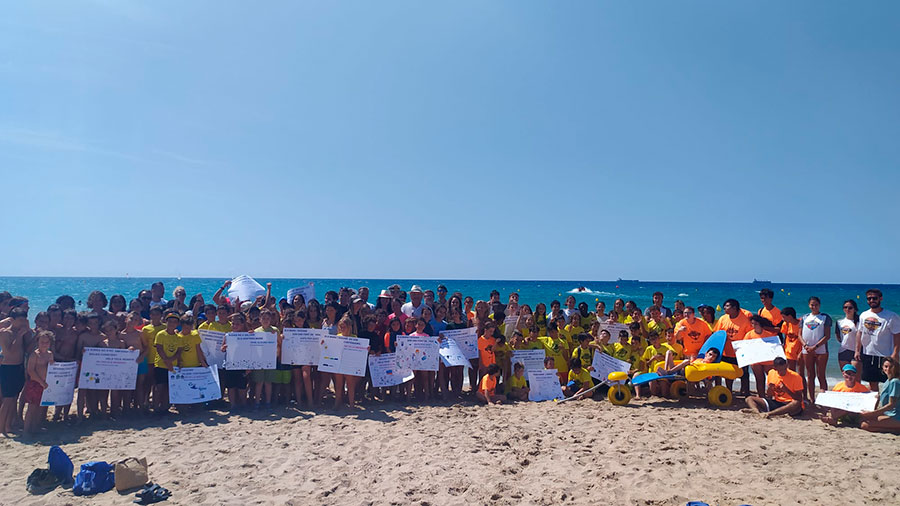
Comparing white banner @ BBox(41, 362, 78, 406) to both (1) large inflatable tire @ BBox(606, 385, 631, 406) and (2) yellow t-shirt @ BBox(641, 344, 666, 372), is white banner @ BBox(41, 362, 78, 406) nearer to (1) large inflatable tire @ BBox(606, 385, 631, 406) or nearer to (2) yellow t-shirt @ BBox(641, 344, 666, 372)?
(1) large inflatable tire @ BBox(606, 385, 631, 406)

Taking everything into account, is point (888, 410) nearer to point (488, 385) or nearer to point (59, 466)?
point (488, 385)

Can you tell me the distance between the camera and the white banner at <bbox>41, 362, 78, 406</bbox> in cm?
663

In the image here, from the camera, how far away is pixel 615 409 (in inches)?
317

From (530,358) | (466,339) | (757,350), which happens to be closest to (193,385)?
(466,339)

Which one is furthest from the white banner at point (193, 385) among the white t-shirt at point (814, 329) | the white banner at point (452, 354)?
the white t-shirt at point (814, 329)

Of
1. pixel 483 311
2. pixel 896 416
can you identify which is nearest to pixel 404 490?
pixel 483 311

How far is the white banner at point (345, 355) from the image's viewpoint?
802 cm

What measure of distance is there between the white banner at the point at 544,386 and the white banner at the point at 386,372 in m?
2.04

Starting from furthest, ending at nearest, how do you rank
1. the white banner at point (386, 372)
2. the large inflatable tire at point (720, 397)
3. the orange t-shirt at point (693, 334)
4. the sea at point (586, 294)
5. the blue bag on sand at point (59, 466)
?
the sea at point (586, 294) → the orange t-shirt at point (693, 334) → the white banner at point (386, 372) → the large inflatable tire at point (720, 397) → the blue bag on sand at point (59, 466)

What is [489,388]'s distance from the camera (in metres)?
8.66

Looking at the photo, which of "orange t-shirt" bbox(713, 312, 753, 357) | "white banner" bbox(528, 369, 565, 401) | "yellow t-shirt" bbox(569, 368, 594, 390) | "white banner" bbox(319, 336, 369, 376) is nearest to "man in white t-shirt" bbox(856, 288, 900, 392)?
"orange t-shirt" bbox(713, 312, 753, 357)

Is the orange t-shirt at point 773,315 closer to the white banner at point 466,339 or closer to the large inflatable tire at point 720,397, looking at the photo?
the large inflatable tire at point 720,397

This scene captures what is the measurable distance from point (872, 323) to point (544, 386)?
502 cm

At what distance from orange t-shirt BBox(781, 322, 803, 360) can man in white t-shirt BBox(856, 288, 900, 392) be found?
761 mm
